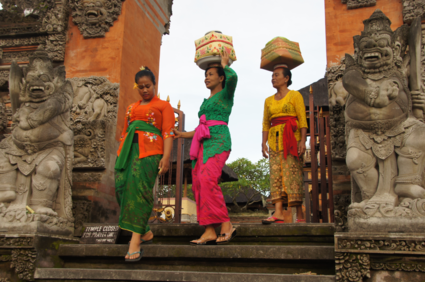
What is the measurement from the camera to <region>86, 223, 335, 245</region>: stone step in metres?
4.09

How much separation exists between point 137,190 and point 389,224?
7.27 feet

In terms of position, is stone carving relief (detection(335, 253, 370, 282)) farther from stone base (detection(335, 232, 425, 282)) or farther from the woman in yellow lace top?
the woman in yellow lace top

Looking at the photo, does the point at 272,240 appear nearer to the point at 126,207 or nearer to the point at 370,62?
the point at 126,207

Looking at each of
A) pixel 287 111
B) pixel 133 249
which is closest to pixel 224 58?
pixel 287 111

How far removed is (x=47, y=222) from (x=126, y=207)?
1.01 meters

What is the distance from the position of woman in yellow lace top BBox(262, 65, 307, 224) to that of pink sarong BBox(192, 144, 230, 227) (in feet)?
2.83

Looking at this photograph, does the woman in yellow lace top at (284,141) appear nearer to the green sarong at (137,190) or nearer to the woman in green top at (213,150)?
the woman in green top at (213,150)

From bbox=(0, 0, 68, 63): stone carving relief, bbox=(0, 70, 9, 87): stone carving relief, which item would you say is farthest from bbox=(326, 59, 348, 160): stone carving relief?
bbox=(0, 70, 9, 87): stone carving relief

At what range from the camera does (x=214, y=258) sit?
371 cm

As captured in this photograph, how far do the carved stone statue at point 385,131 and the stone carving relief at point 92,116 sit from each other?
12.1 feet

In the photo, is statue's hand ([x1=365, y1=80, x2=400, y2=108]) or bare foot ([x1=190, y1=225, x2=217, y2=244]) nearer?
statue's hand ([x1=365, y1=80, x2=400, y2=108])

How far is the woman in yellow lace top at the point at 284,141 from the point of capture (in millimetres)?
4711

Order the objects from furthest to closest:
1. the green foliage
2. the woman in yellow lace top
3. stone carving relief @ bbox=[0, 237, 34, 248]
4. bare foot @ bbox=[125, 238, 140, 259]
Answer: the green foliage
the woman in yellow lace top
stone carving relief @ bbox=[0, 237, 34, 248]
bare foot @ bbox=[125, 238, 140, 259]

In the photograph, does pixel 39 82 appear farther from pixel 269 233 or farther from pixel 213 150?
pixel 269 233
